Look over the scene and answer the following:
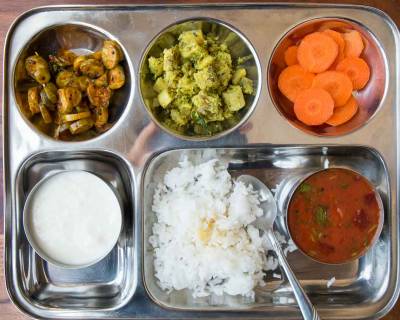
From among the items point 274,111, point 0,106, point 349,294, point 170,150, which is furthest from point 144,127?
point 349,294

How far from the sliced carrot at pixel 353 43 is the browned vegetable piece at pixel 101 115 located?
3.48 ft

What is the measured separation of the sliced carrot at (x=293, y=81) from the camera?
1969mm

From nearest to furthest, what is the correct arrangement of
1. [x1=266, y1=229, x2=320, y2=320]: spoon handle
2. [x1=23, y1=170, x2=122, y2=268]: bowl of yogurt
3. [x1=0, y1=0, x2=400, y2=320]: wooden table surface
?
1. [x1=266, y1=229, x2=320, y2=320]: spoon handle
2. [x1=23, y1=170, x2=122, y2=268]: bowl of yogurt
3. [x1=0, y1=0, x2=400, y2=320]: wooden table surface

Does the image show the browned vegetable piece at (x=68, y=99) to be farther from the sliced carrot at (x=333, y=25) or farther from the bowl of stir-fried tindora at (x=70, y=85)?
the sliced carrot at (x=333, y=25)

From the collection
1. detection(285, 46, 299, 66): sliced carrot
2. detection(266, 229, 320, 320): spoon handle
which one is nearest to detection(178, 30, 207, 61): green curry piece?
detection(285, 46, 299, 66): sliced carrot

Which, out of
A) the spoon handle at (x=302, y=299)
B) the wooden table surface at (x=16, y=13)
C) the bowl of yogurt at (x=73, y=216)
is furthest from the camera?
the wooden table surface at (x=16, y=13)

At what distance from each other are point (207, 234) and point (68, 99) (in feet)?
2.61

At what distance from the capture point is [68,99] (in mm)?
1888

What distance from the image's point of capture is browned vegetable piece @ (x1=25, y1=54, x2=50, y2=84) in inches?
75.0

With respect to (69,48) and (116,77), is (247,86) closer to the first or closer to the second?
(116,77)

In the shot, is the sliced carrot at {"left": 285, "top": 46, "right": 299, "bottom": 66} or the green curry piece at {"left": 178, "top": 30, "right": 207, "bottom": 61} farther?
the sliced carrot at {"left": 285, "top": 46, "right": 299, "bottom": 66}

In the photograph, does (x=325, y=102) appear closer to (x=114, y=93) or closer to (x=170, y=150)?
(x=170, y=150)

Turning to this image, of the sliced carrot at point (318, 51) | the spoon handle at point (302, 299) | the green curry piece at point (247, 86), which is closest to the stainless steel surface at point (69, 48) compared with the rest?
the green curry piece at point (247, 86)

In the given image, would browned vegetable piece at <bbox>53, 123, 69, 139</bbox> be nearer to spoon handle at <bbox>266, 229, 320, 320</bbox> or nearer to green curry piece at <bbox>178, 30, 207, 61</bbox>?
green curry piece at <bbox>178, 30, 207, 61</bbox>
